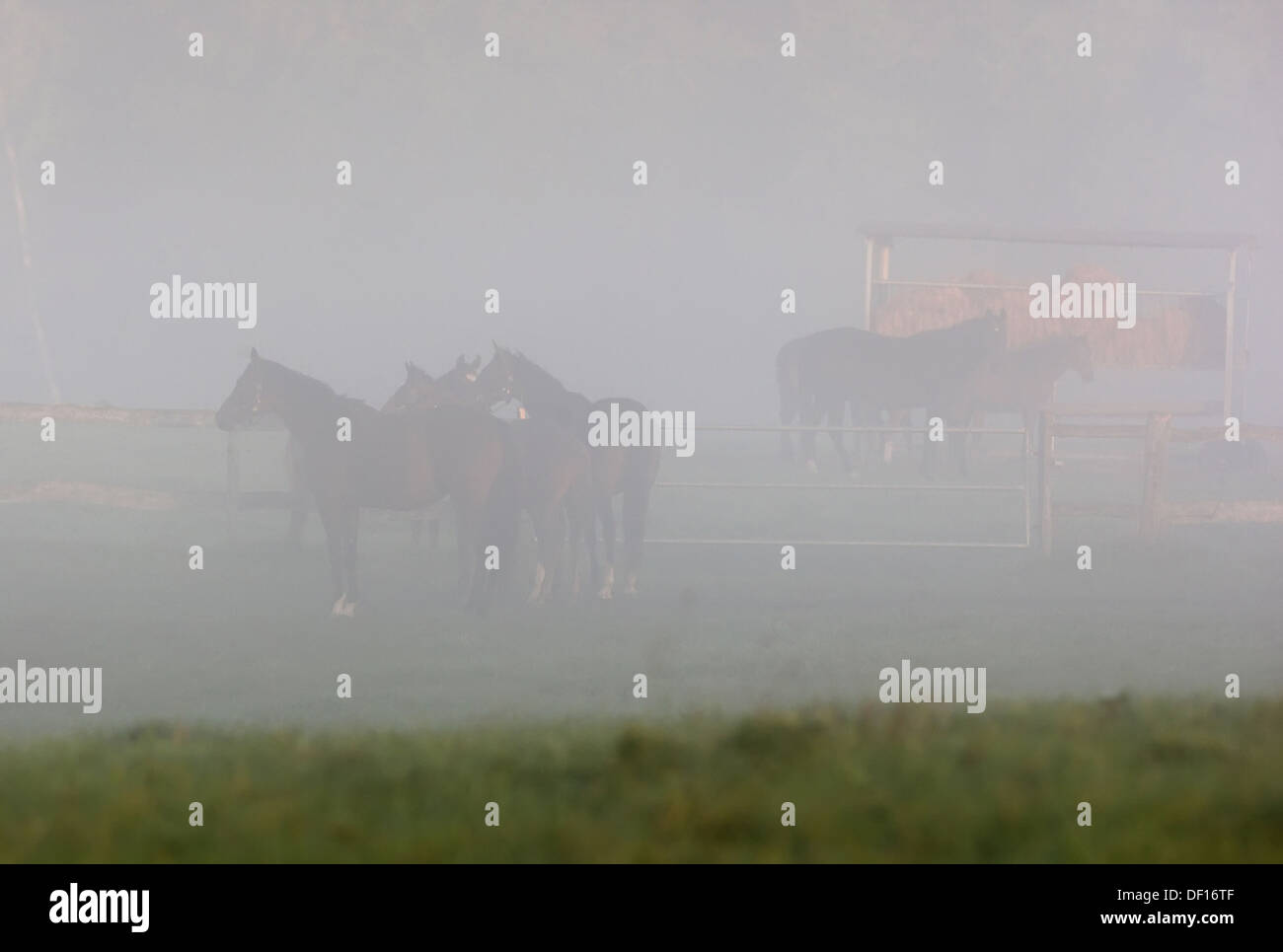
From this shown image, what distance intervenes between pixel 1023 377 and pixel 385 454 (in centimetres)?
1131

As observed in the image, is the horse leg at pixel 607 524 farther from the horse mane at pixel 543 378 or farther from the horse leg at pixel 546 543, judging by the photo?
Result: the horse mane at pixel 543 378

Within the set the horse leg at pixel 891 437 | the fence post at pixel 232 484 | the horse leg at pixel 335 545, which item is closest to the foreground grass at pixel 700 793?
the horse leg at pixel 335 545

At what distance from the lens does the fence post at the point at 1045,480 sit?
48.9 ft

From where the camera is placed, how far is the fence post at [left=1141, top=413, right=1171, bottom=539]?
14961 mm

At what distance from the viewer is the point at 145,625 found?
37.3 ft

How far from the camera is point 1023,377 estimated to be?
21.1m

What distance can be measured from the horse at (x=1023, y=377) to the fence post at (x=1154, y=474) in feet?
19.2

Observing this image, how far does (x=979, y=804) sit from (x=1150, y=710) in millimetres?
1758

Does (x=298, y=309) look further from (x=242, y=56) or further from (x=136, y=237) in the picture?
(x=242, y=56)

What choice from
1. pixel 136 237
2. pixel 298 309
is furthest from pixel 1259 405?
pixel 136 237

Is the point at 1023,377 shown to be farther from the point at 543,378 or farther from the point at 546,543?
the point at 546,543

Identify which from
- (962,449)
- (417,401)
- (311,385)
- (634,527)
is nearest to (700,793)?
(311,385)

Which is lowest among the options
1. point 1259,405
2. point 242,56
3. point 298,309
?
point 1259,405

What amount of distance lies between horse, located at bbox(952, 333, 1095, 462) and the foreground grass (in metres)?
15.9
